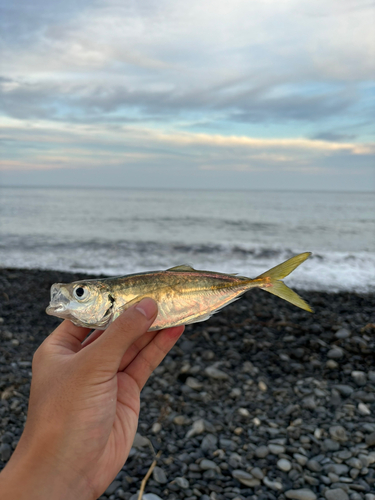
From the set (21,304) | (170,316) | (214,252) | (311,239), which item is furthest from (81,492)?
(311,239)

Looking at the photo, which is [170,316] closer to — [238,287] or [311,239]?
[238,287]

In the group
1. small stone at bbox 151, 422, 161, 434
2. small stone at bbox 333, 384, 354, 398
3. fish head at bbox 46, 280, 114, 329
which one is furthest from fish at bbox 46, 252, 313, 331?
small stone at bbox 333, 384, 354, 398

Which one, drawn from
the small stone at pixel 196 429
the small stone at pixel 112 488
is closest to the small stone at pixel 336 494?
the small stone at pixel 196 429

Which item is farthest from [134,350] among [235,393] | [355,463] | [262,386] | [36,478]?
[262,386]

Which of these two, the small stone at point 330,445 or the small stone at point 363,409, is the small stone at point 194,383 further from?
the small stone at point 363,409

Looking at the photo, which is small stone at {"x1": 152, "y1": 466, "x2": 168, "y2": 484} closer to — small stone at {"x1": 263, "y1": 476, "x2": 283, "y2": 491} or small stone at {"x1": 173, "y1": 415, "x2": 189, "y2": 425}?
small stone at {"x1": 173, "y1": 415, "x2": 189, "y2": 425}
